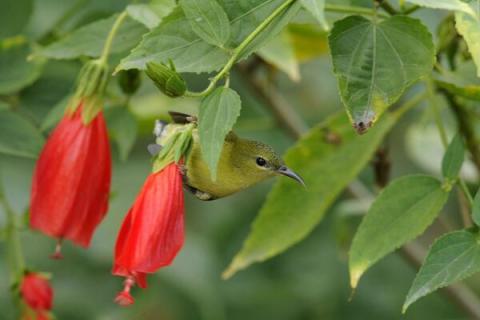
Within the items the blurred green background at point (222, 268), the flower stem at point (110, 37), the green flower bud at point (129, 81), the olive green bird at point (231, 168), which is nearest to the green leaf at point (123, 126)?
the green flower bud at point (129, 81)

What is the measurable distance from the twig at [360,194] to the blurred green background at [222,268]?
0.51 m

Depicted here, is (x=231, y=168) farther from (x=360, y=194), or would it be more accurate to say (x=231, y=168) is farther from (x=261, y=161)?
(x=360, y=194)

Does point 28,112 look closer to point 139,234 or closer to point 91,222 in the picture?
point 91,222

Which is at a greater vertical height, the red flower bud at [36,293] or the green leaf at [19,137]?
the green leaf at [19,137]

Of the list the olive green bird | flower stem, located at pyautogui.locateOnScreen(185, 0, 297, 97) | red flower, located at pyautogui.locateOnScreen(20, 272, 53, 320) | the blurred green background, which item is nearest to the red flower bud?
red flower, located at pyautogui.locateOnScreen(20, 272, 53, 320)

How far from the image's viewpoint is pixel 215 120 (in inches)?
38.4

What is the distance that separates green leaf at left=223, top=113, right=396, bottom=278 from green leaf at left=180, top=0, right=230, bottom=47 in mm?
459

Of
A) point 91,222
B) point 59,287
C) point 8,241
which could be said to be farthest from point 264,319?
point 91,222

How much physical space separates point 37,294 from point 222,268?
48.1 inches

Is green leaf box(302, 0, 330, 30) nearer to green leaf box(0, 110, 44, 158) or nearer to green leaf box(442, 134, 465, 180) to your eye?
green leaf box(442, 134, 465, 180)

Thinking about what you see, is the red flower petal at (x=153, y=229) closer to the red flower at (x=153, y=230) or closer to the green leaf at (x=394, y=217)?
the red flower at (x=153, y=230)

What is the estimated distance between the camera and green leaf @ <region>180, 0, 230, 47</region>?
1.01 m

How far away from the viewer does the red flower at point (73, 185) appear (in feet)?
3.95

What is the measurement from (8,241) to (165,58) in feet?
1.67
